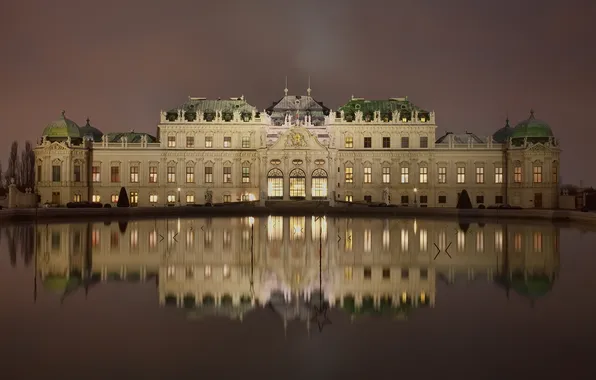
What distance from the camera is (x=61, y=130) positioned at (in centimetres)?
7744

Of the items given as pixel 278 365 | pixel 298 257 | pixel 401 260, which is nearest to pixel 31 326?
pixel 278 365

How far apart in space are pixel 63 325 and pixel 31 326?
0.69 m

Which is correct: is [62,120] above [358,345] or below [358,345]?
above

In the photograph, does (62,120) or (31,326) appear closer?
(31,326)

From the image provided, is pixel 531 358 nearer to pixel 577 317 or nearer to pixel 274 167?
pixel 577 317

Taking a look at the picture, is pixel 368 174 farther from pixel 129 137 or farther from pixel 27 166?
pixel 27 166

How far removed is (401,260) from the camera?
23453mm

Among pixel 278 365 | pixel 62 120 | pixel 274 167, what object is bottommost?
pixel 278 365

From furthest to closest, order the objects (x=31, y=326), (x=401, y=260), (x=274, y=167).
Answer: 1. (x=274, y=167)
2. (x=401, y=260)
3. (x=31, y=326)

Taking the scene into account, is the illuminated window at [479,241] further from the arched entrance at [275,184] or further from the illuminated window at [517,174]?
the illuminated window at [517,174]

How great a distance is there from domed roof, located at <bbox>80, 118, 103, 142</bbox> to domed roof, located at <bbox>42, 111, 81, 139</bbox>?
499 cm

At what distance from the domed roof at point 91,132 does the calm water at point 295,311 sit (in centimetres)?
6058

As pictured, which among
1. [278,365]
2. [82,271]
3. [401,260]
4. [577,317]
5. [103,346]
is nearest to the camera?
[278,365]

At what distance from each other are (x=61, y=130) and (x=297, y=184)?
32.6 meters
